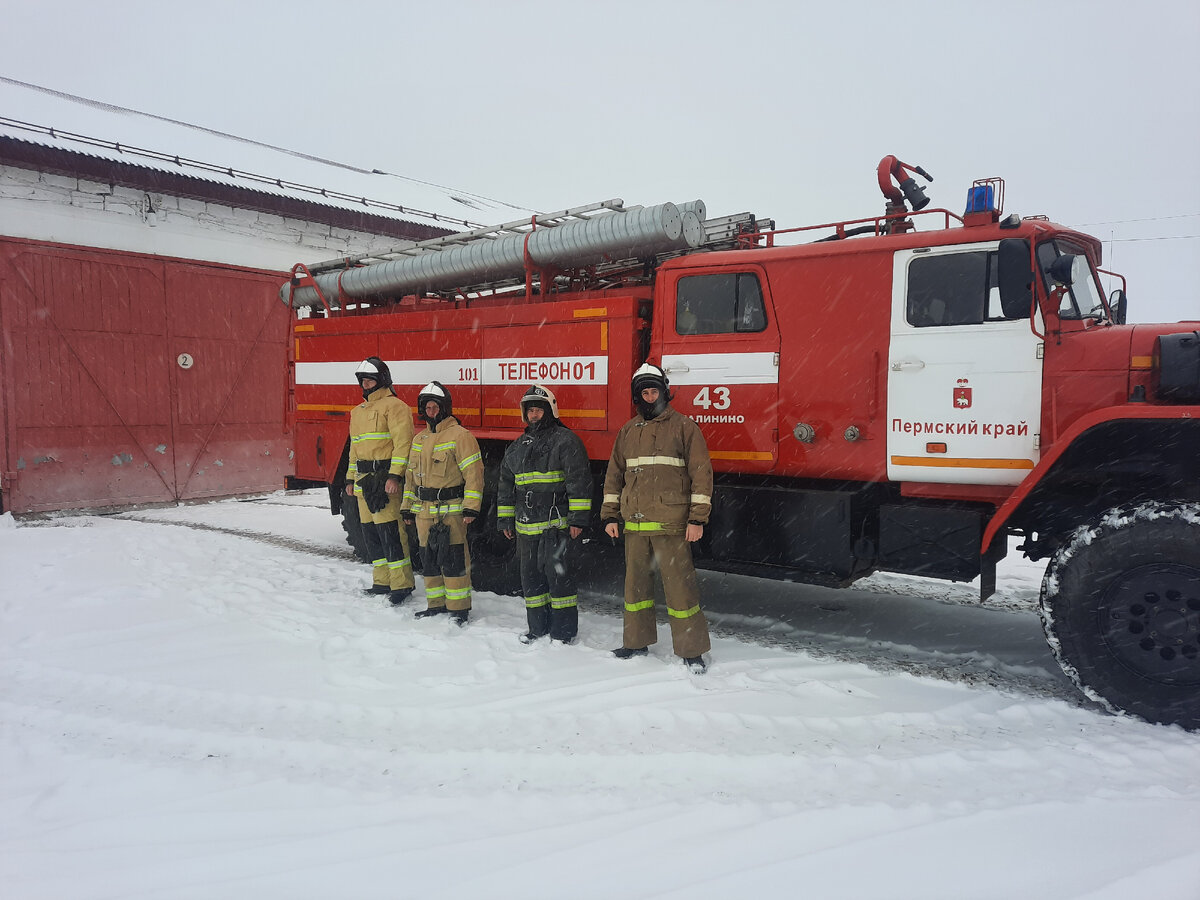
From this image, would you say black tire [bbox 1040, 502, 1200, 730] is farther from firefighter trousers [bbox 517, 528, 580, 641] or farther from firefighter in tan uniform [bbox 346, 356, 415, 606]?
firefighter in tan uniform [bbox 346, 356, 415, 606]

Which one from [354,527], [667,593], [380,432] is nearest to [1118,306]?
[667,593]

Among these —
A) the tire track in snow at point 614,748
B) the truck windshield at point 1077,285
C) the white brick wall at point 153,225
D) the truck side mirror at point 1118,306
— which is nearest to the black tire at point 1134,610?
the tire track in snow at point 614,748

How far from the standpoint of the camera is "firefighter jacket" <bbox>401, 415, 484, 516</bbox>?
580cm

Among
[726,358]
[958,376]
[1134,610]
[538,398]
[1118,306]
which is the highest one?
[1118,306]

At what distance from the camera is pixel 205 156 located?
42.7ft

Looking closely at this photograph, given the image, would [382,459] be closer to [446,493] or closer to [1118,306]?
[446,493]

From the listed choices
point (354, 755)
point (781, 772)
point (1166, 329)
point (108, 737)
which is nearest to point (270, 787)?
point (354, 755)

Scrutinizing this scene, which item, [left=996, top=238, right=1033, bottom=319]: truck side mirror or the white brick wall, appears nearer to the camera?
[left=996, top=238, right=1033, bottom=319]: truck side mirror

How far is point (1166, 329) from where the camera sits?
13.7 ft

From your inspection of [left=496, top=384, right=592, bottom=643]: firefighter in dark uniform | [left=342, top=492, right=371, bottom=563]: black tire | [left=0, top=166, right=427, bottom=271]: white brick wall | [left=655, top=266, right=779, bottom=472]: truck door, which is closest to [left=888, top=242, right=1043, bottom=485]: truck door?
[left=655, top=266, right=779, bottom=472]: truck door

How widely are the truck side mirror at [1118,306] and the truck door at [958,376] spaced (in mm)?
1014

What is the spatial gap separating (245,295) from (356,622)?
8.62 metres

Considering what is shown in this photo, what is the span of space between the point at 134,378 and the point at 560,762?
10513 mm

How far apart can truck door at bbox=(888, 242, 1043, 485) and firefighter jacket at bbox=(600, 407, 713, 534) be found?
49.5 inches
